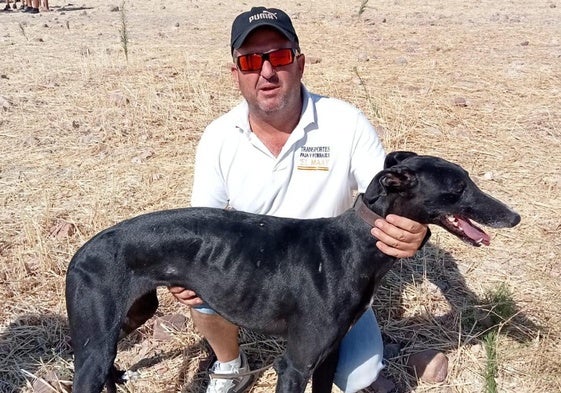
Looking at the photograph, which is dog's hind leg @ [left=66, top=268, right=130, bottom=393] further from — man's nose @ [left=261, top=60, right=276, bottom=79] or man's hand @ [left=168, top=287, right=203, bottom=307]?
man's nose @ [left=261, top=60, right=276, bottom=79]

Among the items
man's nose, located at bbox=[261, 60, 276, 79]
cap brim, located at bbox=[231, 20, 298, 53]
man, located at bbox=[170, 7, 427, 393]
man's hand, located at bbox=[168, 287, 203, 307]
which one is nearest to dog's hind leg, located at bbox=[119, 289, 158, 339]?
man's hand, located at bbox=[168, 287, 203, 307]

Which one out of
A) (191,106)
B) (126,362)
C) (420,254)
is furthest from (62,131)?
(420,254)

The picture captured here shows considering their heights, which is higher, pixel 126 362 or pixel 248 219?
pixel 248 219

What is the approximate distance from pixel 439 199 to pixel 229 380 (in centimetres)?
167

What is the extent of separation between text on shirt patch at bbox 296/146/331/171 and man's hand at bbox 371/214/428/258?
0.70 m

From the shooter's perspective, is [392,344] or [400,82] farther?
[400,82]

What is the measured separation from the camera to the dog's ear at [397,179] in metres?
2.52

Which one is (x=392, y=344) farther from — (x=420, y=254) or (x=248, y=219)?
(x=248, y=219)

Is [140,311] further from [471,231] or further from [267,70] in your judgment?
[471,231]

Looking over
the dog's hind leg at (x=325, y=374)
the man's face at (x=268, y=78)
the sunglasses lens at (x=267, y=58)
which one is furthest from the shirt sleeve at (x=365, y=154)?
the dog's hind leg at (x=325, y=374)

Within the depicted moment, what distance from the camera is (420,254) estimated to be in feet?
14.8

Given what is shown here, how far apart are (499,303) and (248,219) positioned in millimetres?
1892

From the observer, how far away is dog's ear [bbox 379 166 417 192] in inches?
99.3

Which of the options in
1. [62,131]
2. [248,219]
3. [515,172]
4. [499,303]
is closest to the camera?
[248,219]
